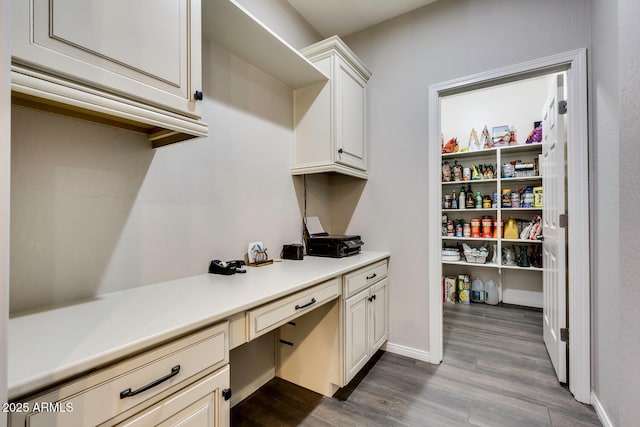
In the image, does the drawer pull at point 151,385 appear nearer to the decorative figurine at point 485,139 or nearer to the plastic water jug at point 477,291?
the plastic water jug at point 477,291

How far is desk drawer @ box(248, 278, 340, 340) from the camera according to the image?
1.09 m

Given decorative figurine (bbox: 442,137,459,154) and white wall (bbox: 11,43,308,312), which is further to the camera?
decorative figurine (bbox: 442,137,459,154)

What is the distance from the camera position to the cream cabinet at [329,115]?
2.03m

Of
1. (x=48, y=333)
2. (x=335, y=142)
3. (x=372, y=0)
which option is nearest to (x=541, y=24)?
(x=372, y=0)

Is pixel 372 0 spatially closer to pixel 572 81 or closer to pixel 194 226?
pixel 572 81

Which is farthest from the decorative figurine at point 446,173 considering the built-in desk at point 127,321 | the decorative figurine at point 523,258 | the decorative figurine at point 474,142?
the built-in desk at point 127,321

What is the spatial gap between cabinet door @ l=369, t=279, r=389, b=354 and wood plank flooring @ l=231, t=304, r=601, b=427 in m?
0.19

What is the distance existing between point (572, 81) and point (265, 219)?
2157 millimetres

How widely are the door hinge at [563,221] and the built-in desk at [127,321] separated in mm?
1617

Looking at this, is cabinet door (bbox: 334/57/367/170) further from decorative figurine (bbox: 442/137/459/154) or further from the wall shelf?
decorative figurine (bbox: 442/137/459/154)

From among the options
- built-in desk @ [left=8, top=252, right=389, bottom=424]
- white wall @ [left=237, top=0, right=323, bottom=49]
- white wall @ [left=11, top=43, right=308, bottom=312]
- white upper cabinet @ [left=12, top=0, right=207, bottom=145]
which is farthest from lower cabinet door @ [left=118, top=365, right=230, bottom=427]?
white wall @ [left=237, top=0, right=323, bottom=49]

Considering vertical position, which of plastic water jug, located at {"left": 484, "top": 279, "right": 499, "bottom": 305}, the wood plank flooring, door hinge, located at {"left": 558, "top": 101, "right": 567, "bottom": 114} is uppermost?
door hinge, located at {"left": 558, "top": 101, "right": 567, "bottom": 114}

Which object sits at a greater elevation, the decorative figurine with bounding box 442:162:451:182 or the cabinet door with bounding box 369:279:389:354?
the decorative figurine with bounding box 442:162:451:182

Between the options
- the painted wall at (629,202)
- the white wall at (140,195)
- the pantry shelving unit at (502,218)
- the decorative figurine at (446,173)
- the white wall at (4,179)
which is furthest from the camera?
the decorative figurine at (446,173)
